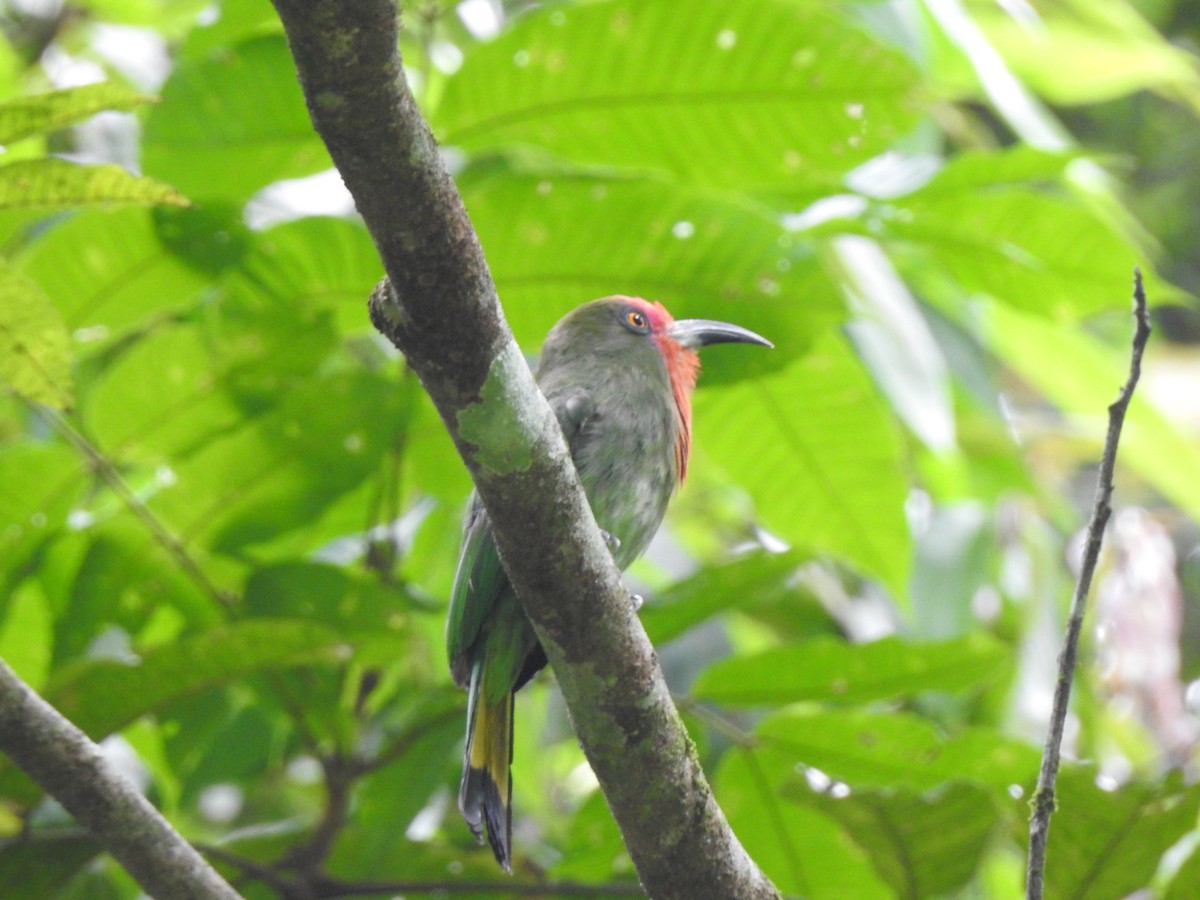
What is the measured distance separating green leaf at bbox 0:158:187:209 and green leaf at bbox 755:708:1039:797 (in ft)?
4.55

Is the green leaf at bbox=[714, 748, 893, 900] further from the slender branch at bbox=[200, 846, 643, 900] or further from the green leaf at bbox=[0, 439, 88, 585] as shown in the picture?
the green leaf at bbox=[0, 439, 88, 585]

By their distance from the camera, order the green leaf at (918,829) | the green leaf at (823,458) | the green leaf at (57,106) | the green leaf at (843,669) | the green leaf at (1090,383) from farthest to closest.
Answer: the green leaf at (1090,383) < the green leaf at (823,458) < the green leaf at (843,669) < the green leaf at (918,829) < the green leaf at (57,106)

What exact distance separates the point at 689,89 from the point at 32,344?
1.31m

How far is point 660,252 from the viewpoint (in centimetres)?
266

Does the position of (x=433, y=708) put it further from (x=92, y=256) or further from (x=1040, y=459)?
Result: (x=1040, y=459)

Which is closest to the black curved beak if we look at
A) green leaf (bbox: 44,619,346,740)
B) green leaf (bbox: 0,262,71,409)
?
green leaf (bbox: 44,619,346,740)

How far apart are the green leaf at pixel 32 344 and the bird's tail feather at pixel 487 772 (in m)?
0.78

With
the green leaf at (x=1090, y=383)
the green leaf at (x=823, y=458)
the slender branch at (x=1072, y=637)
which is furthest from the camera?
the green leaf at (x=1090, y=383)

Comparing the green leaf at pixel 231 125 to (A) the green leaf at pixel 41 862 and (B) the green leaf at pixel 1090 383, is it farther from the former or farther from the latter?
(B) the green leaf at pixel 1090 383

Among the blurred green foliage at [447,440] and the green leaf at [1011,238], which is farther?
the green leaf at [1011,238]

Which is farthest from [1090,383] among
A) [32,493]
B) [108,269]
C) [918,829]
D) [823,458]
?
[32,493]

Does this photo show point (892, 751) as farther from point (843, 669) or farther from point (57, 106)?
point (57, 106)

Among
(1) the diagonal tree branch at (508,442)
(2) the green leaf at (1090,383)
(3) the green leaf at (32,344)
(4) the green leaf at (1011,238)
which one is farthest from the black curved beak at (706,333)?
(2) the green leaf at (1090,383)

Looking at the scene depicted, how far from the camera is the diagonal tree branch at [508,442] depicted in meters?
1.30
